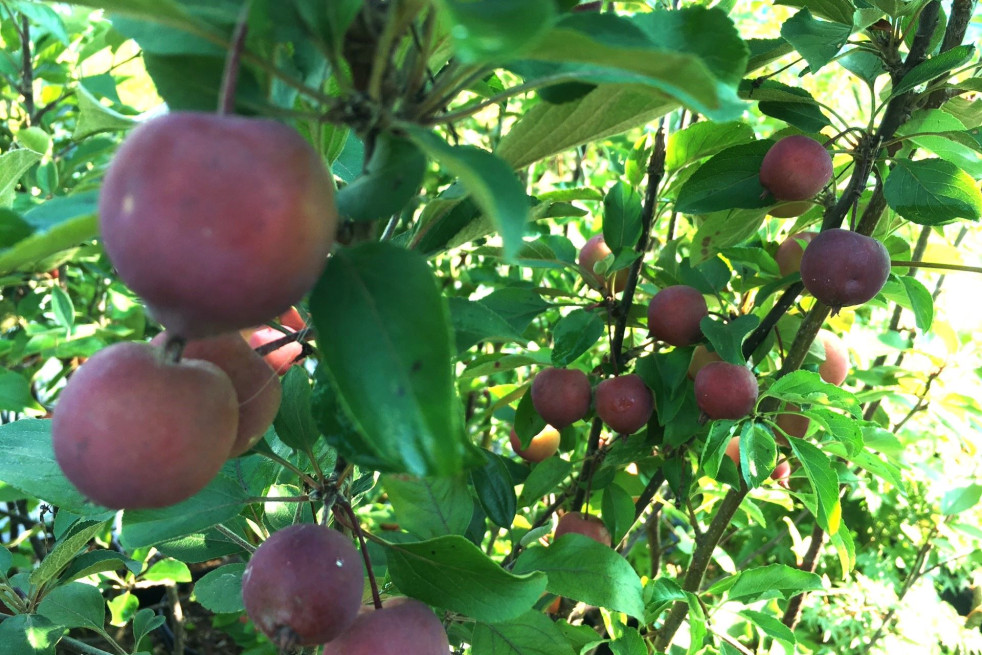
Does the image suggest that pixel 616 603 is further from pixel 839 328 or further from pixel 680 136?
pixel 839 328

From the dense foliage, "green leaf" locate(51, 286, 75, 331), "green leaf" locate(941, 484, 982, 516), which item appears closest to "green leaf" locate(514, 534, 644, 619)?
the dense foliage

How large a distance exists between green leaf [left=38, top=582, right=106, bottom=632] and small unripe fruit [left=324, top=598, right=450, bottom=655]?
0.47 m

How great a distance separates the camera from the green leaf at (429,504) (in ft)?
2.36

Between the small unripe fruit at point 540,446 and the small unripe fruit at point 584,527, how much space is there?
0.19 metres

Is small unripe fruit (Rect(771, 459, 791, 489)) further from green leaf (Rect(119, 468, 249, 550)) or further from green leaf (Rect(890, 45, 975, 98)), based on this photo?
green leaf (Rect(119, 468, 249, 550))

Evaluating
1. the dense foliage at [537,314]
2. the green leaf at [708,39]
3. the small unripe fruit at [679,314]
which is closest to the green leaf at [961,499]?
the dense foliage at [537,314]

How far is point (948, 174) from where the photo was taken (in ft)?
3.01

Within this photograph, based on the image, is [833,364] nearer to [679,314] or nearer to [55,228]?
[679,314]

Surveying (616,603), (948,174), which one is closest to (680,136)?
(948,174)

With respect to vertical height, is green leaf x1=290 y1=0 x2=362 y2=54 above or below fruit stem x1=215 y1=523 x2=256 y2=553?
above

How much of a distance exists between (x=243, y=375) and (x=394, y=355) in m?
0.15

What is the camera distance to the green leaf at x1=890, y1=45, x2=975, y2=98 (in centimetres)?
83

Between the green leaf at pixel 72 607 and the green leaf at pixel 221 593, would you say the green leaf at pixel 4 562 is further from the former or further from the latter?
the green leaf at pixel 221 593

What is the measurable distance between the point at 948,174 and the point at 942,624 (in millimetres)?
1190
